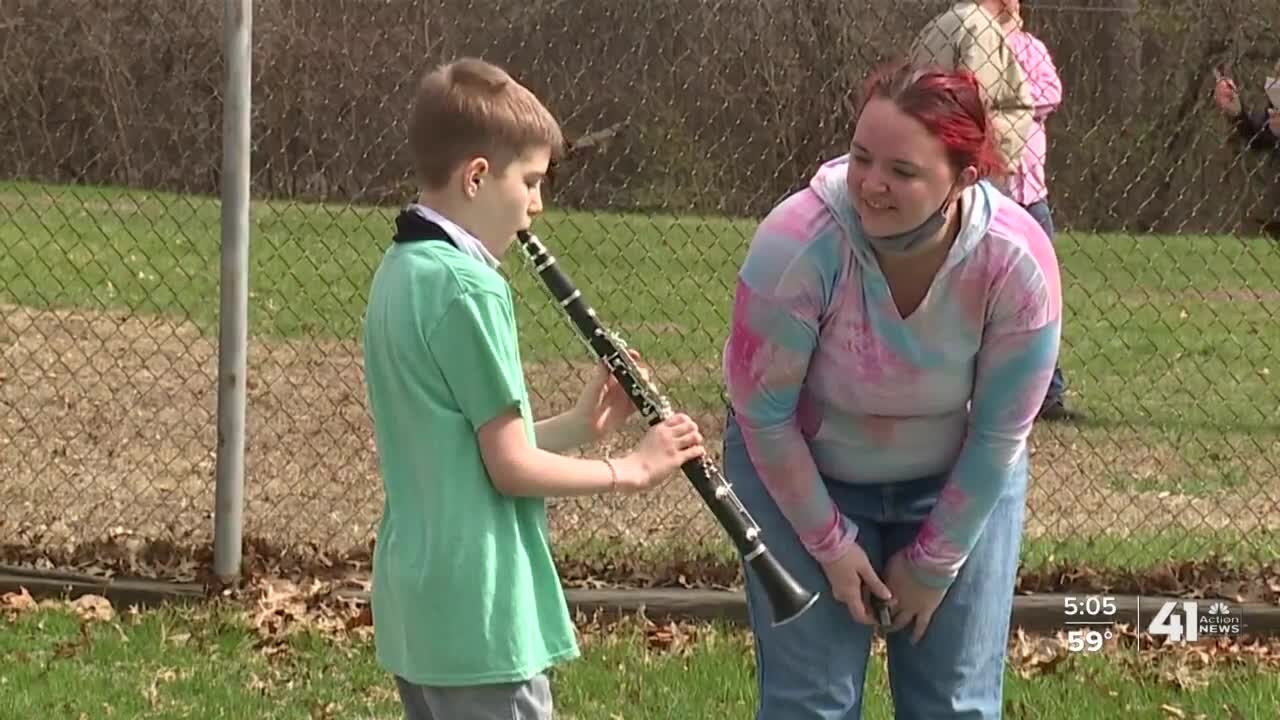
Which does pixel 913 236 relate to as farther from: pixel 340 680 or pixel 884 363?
pixel 340 680

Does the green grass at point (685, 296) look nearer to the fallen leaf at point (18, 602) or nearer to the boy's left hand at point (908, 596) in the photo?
the fallen leaf at point (18, 602)

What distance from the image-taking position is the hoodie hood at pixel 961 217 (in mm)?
2869

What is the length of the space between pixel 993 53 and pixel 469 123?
12.8 feet

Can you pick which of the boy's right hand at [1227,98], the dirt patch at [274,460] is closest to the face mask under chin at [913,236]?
the dirt patch at [274,460]

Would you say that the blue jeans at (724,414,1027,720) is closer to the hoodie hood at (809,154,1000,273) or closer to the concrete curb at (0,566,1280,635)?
the hoodie hood at (809,154,1000,273)

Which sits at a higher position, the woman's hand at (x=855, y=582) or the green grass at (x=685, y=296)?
the woman's hand at (x=855, y=582)

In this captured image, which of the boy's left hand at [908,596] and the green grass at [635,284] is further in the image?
the green grass at [635,284]

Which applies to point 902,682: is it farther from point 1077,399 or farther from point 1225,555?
point 1077,399

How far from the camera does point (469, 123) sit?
8.87 feet

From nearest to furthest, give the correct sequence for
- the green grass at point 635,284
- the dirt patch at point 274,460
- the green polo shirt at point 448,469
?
the green polo shirt at point 448,469
the dirt patch at point 274,460
the green grass at point 635,284

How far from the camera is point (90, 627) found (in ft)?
15.6

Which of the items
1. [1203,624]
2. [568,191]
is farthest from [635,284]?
[1203,624]

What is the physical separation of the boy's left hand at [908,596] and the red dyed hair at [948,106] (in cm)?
68

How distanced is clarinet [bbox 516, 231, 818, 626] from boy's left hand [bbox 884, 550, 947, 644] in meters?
0.14
